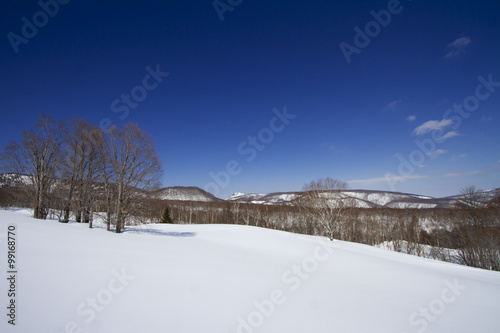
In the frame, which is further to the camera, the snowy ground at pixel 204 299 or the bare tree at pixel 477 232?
the bare tree at pixel 477 232

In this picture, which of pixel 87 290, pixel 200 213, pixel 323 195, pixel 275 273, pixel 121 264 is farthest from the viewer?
pixel 200 213

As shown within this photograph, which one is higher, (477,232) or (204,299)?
(204,299)

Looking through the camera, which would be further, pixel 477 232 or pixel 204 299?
pixel 477 232

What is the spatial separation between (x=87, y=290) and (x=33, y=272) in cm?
117

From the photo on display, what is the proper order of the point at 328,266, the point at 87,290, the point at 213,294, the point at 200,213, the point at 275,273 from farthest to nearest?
1. the point at 200,213
2. the point at 328,266
3. the point at 275,273
4. the point at 213,294
5. the point at 87,290

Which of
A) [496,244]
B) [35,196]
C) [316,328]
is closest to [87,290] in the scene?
[316,328]

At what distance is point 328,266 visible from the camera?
822 centimetres

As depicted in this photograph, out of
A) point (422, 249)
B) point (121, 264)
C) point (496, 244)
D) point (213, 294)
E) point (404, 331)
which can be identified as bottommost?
point (422, 249)

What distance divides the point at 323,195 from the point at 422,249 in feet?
89.3

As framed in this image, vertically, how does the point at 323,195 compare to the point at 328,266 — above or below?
above

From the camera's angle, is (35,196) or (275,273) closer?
(275,273)

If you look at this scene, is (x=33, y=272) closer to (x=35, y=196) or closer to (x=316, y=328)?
(x=316, y=328)

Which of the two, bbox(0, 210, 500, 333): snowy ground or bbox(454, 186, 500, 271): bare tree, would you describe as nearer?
bbox(0, 210, 500, 333): snowy ground

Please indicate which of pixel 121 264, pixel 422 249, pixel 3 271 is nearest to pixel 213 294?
pixel 121 264
